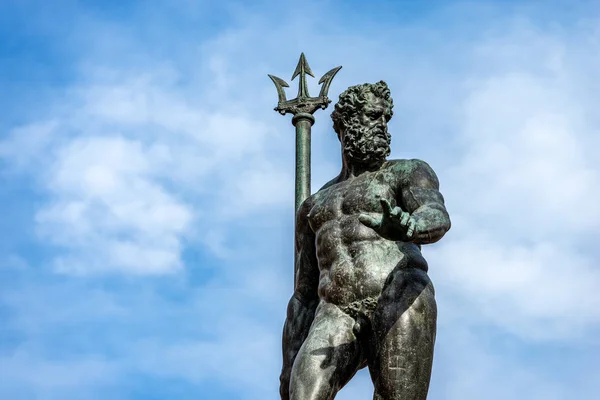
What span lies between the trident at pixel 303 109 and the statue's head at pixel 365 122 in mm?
3067

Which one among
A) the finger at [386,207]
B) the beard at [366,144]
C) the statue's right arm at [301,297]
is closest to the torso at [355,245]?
the beard at [366,144]

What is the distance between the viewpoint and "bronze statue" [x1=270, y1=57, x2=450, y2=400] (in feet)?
40.4

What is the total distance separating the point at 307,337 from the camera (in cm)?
1271

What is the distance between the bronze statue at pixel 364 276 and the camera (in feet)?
40.4

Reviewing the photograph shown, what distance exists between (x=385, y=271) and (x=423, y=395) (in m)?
1.13

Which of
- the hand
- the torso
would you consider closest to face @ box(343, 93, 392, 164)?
the torso

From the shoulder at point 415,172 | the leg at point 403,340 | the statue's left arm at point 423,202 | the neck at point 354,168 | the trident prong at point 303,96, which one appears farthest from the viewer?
the trident prong at point 303,96

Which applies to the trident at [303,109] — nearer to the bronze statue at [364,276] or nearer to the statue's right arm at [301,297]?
the statue's right arm at [301,297]

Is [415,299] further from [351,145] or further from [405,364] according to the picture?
[351,145]

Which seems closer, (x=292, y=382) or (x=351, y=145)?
(x=292, y=382)

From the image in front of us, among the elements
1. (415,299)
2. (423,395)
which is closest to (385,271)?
(415,299)

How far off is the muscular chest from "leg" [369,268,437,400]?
29.5 inches

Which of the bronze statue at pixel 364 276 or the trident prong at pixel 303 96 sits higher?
the trident prong at pixel 303 96

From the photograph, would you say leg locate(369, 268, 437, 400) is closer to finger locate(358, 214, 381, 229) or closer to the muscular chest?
the muscular chest
